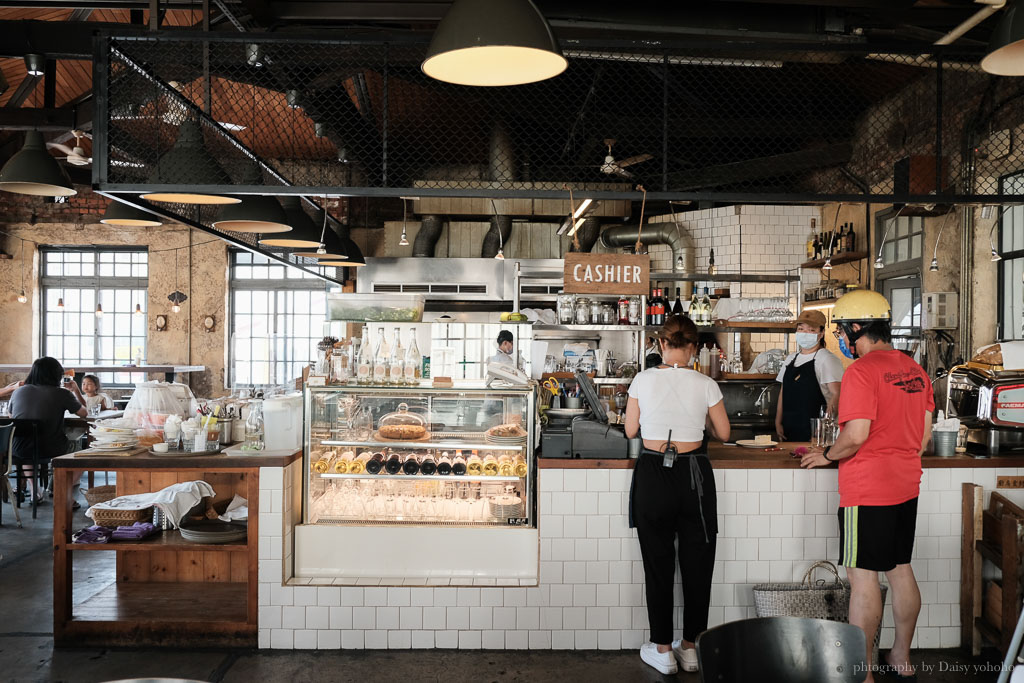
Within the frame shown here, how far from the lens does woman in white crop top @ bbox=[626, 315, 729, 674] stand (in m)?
3.95

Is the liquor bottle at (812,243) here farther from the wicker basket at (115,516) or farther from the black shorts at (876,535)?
the wicker basket at (115,516)

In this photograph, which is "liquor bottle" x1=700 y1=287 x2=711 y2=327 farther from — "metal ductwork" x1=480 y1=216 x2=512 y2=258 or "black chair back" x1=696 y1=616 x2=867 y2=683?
"black chair back" x1=696 y1=616 x2=867 y2=683

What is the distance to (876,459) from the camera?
372cm

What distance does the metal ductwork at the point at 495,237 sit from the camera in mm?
10820

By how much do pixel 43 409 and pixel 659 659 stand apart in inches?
249

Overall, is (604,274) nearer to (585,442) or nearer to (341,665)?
(585,442)

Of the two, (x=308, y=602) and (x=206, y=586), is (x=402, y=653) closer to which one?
(x=308, y=602)

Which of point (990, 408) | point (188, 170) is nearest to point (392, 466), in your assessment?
point (188, 170)

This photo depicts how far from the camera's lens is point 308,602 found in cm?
425

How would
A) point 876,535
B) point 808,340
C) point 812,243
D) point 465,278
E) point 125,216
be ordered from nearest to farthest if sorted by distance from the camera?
point 876,535, point 125,216, point 808,340, point 812,243, point 465,278

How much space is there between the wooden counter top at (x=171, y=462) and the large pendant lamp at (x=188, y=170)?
1487mm

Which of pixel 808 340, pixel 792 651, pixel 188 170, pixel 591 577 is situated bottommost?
pixel 591 577

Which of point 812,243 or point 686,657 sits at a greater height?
point 812,243

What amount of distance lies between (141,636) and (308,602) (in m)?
0.93
